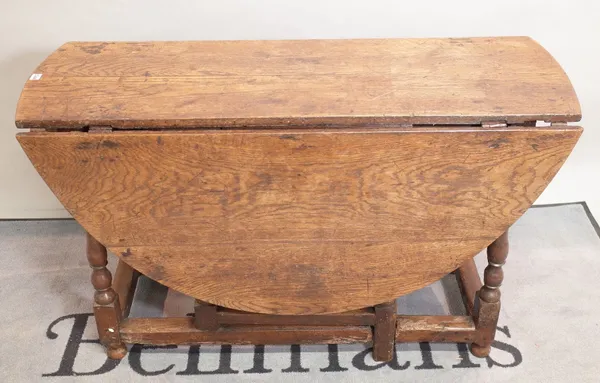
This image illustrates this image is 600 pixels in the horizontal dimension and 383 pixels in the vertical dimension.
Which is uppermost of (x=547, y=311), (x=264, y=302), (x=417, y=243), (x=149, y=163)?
(x=149, y=163)

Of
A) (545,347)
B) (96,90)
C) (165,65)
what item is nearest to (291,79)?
(165,65)

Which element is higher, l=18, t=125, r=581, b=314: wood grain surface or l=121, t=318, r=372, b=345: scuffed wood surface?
l=18, t=125, r=581, b=314: wood grain surface

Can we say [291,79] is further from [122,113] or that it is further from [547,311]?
[547,311]

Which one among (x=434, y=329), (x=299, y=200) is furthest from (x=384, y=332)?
(x=299, y=200)

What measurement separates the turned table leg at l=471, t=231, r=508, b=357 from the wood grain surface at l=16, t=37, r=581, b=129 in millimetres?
369

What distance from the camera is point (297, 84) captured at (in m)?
1.78

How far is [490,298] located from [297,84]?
72 cm

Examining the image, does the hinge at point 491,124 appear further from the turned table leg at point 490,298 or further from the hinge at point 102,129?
the hinge at point 102,129

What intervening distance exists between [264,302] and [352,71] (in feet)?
1.93

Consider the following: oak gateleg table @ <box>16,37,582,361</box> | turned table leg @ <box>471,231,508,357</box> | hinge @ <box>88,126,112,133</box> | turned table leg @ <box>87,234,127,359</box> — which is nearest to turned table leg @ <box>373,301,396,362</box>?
oak gateleg table @ <box>16,37,582,361</box>

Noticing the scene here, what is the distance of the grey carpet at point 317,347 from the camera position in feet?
6.57

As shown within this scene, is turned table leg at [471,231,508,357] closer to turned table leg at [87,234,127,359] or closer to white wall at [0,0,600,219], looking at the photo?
white wall at [0,0,600,219]

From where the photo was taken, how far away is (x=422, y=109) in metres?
1.67

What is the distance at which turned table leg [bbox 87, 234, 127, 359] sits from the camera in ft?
6.25
